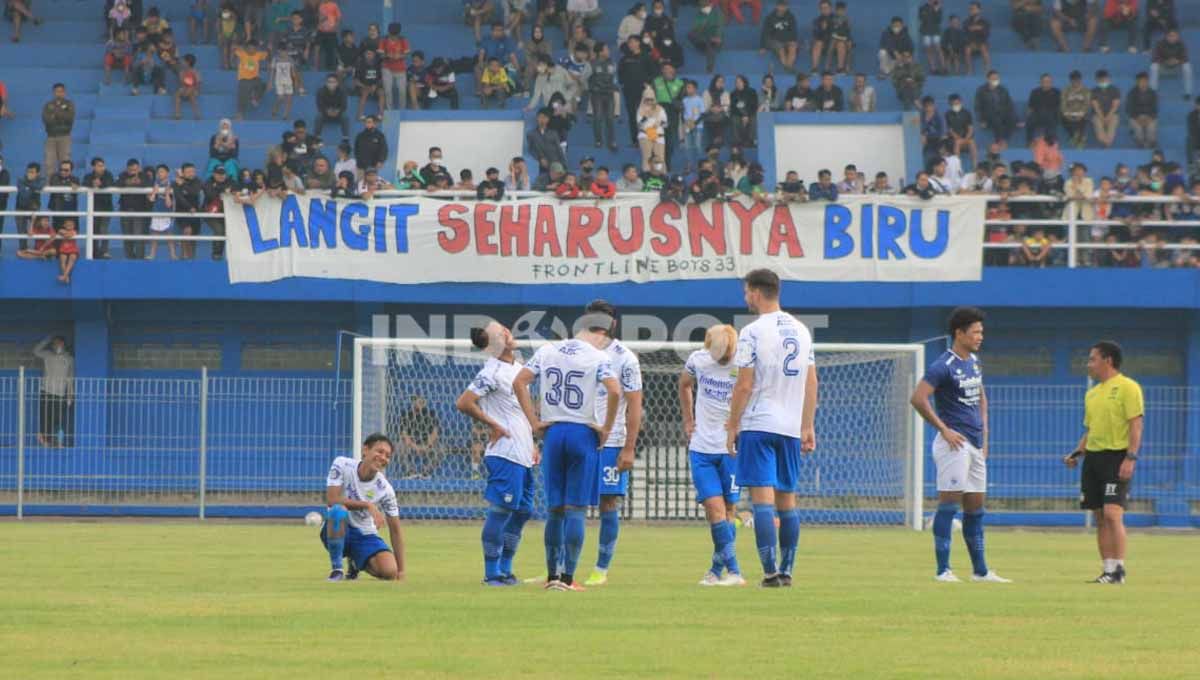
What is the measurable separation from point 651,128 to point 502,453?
1889 centimetres

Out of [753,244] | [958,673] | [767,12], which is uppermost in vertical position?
[767,12]

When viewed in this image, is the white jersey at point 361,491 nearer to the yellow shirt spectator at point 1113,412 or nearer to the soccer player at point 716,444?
the soccer player at point 716,444

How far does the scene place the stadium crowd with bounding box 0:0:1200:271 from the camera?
2998cm

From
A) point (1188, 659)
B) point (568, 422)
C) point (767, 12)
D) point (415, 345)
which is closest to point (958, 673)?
point (1188, 659)

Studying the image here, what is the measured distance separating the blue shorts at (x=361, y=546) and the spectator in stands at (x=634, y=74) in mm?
18874

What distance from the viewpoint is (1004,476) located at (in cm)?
2825

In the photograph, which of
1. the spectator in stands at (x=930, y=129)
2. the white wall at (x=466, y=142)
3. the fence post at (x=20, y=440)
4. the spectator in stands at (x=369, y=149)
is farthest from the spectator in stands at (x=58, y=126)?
the spectator in stands at (x=930, y=129)

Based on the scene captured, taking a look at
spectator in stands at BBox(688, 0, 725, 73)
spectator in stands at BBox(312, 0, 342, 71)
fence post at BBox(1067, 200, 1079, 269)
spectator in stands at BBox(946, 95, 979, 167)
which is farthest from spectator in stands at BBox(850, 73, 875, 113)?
spectator in stands at BBox(312, 0, 342, 71)

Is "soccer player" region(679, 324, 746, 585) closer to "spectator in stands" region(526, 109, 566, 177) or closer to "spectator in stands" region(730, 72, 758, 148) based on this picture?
"spectator in stands" region(526, 109, 566, 177)

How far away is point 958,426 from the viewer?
571 inches

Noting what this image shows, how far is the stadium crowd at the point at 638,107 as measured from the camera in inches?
1180

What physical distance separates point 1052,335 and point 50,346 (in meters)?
15.2

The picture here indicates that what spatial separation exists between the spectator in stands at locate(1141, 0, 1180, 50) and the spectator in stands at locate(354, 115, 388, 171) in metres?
13.8

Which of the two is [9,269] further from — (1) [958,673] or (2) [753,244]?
(1) [958,673]
